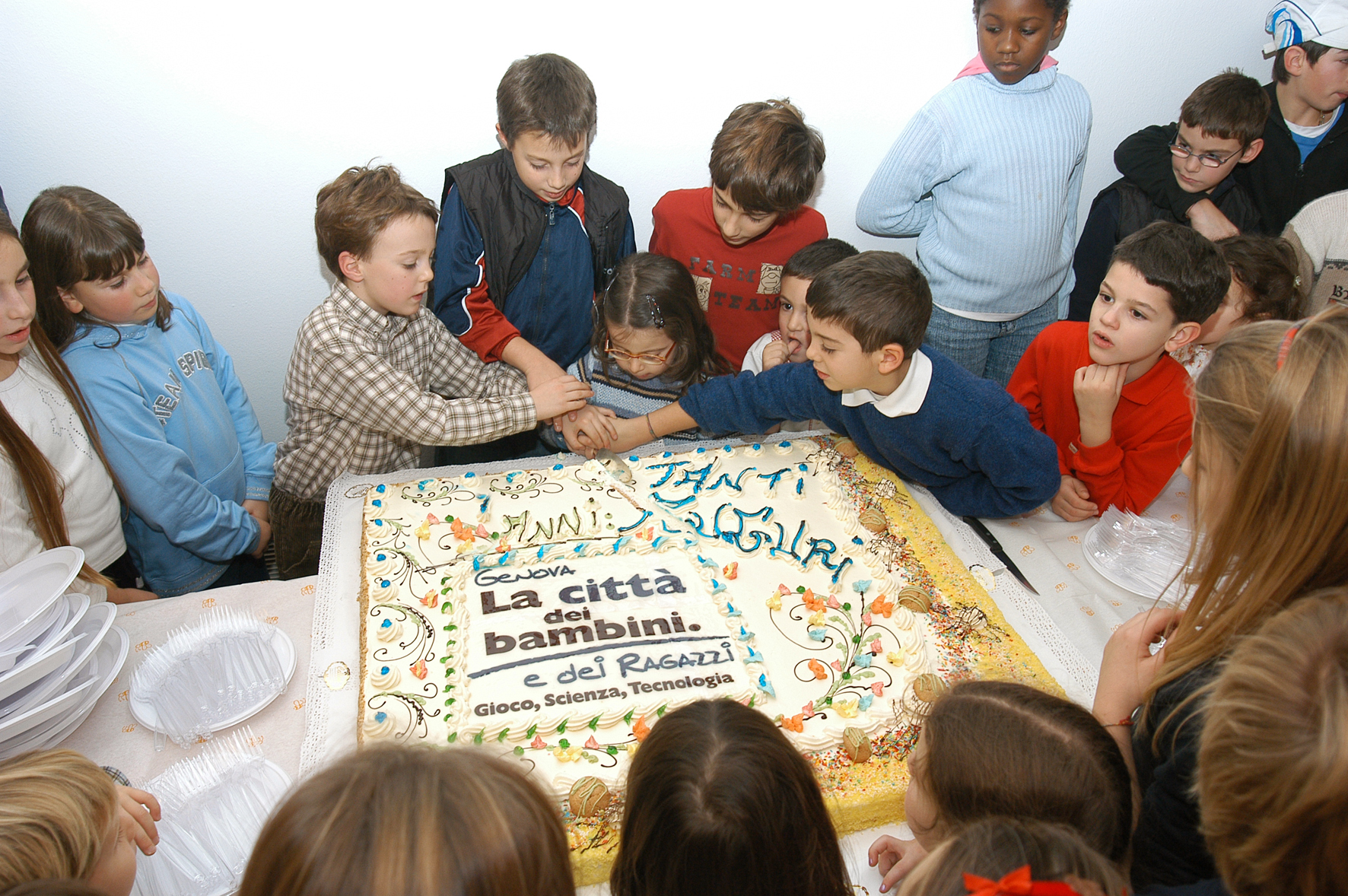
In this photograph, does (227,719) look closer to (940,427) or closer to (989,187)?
(940,427)

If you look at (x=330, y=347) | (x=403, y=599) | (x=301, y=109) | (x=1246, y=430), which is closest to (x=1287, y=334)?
(x=1246, y=430)

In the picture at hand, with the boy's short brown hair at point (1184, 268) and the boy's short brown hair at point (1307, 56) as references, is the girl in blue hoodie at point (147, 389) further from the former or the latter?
the boy's short brown hair at point (1307, 56)

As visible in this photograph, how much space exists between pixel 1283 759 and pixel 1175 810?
48 cm

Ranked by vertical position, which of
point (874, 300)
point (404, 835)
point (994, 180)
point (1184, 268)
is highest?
point (994, 180)

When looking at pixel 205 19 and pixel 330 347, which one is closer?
pixel 330 347

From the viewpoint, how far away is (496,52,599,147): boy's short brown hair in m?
2.59

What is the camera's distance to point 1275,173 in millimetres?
3314

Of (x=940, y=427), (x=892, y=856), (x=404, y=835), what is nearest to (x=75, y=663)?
(x=404, y=835)

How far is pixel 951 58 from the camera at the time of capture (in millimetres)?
3338

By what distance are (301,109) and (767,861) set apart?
2879 mm

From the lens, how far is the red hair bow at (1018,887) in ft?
2.73

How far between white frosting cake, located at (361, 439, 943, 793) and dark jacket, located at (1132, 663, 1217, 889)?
1.58 ft

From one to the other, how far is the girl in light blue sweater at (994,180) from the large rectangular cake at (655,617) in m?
1.10

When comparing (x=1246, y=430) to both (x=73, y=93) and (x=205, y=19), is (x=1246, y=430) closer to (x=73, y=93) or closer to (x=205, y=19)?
(x=205, y=19)
